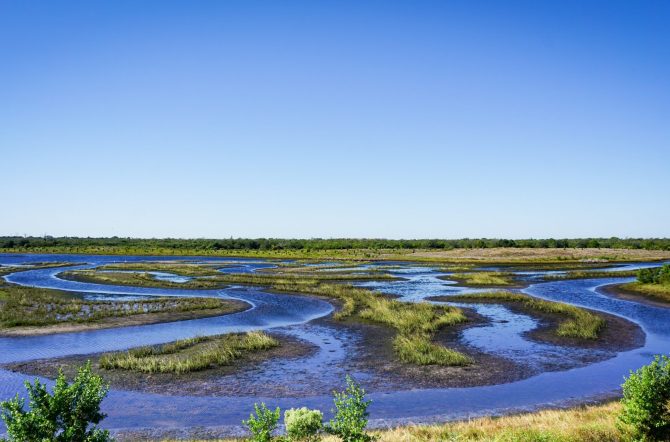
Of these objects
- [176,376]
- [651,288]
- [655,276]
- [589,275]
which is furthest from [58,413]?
[589,275]

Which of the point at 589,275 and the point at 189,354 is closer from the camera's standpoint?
the point at 189,354

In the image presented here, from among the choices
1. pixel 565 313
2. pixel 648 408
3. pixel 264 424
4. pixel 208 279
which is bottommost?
pixel 208 279

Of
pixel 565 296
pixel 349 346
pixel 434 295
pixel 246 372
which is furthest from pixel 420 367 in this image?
pixel 565 296

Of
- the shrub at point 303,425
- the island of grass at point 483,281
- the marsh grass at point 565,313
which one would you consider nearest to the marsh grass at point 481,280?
the island of grass at point 483,281

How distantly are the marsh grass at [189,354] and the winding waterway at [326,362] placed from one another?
8.54ft

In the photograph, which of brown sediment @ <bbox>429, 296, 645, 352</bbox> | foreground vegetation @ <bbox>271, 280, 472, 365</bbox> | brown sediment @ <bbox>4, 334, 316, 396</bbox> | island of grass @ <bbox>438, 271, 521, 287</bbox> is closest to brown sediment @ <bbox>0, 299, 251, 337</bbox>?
brown sediment @ <bbox>4, 334, 316, 396</bbox>

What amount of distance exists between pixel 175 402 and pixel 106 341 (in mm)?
14079

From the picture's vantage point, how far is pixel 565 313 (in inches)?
1625

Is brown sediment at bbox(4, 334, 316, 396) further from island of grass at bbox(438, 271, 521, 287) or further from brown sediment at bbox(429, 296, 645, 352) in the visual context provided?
island of grass at bbox(438, 271, 521, 287)

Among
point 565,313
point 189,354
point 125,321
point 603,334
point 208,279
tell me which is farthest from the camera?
point 208,279

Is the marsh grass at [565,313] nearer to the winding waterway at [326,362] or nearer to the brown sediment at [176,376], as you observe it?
the winding waterway at [326,362]

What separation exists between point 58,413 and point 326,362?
58.2 feet

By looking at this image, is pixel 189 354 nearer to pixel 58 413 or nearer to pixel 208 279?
pixel 58 413

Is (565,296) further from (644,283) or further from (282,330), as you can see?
(282,330)
